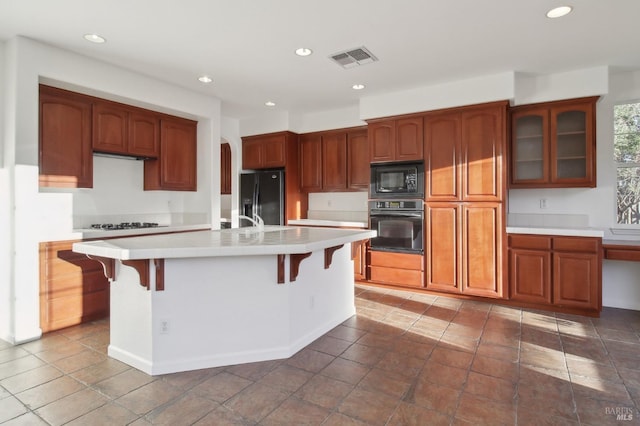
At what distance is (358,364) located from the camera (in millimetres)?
2545

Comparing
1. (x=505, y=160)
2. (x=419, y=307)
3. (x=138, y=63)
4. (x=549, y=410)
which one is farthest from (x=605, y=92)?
(x=138, y=63)

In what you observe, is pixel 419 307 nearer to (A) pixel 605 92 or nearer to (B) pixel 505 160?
(B) pixel 505 160

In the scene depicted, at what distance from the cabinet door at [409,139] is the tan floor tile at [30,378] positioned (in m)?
3.99

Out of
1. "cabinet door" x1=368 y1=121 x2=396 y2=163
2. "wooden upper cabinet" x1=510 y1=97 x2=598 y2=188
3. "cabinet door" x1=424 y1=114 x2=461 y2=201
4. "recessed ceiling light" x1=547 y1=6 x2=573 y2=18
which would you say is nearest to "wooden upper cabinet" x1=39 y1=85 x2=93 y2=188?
"cabinet door" x1=368 y1=121 x2=396 y2=163

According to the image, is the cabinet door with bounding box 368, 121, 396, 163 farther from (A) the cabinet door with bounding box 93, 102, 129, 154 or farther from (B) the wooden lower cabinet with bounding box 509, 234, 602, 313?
(A) the cabinet door with bounding box 93, 102, 129, 154

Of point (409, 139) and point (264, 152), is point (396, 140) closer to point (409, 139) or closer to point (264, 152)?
point (409, 139)

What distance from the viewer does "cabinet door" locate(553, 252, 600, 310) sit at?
11.6 feet

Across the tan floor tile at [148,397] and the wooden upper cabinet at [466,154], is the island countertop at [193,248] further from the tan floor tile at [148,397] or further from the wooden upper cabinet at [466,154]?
the wooden upper cabinet at [466,154]

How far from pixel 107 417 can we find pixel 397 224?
357cm

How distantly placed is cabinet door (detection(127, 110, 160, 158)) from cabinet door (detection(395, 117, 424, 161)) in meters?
3.02

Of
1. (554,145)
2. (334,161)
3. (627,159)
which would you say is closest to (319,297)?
(334,161)

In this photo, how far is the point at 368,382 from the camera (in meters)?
2.29

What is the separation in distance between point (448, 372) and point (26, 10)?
400cm

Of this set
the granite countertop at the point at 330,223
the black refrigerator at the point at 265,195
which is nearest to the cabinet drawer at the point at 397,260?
the granite countertop at the point at 330,223
